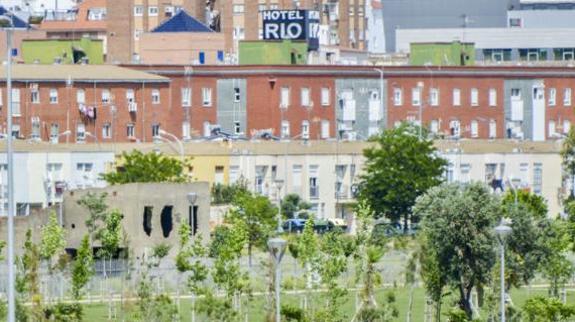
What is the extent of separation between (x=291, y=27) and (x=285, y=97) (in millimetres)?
10563

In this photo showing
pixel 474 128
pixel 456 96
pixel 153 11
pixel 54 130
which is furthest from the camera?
pixel 153 11

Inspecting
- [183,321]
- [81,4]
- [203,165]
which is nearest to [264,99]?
[203,165]

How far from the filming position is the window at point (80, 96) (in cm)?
14412

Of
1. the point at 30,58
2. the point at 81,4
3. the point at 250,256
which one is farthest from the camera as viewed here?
the point at 81,4

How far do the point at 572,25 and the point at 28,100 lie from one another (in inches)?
1628

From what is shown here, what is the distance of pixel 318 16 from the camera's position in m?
166

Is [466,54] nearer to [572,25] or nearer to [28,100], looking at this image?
[572,25]

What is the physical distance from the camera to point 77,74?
14462 centimetres

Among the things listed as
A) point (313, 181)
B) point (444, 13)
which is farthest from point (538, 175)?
point (444, 13)

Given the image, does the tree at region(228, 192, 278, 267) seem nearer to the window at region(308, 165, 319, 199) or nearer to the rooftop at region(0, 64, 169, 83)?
the window at region(308, 165, 319, 199)

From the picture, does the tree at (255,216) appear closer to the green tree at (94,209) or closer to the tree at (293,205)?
the green tree at (94,209)

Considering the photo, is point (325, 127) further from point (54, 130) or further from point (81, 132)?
point (54, 130)

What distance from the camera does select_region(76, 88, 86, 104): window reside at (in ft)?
473

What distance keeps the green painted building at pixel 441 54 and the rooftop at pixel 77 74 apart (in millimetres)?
16956
